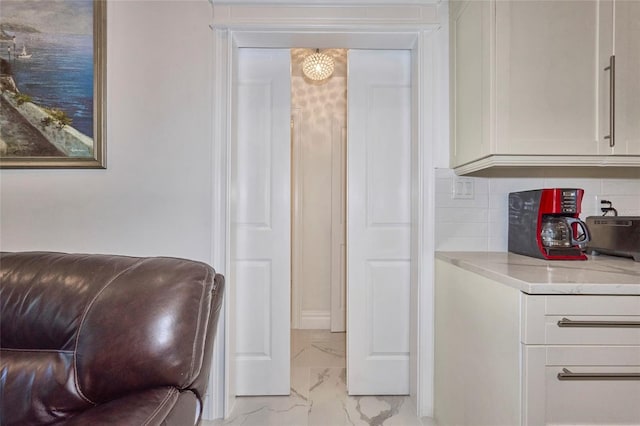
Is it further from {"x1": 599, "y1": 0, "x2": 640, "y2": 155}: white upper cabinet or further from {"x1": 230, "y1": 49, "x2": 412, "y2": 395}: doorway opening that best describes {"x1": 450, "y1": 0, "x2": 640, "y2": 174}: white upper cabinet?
→ {"x1": 230, "y1": 49, "x2": 412, "y2": 395}: doorway opening

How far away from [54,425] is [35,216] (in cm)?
148

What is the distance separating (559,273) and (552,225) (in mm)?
424

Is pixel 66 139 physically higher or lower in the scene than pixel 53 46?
lower

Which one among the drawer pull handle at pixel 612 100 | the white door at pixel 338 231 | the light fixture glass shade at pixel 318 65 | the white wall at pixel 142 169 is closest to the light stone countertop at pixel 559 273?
the drawer pull handle at pixel 612 100

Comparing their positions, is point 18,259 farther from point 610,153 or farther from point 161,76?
point 610,153

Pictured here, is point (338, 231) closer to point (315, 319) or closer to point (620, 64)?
point (315, 319)

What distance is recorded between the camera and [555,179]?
1819 mm

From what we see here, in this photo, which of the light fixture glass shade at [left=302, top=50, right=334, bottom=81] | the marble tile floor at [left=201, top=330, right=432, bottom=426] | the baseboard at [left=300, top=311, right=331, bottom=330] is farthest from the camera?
the baseboard at [left=300, top=311, right=331, bottom=330]

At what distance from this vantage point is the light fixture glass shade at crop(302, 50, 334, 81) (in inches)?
97.0

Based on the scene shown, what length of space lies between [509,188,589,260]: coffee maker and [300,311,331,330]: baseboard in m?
1.93

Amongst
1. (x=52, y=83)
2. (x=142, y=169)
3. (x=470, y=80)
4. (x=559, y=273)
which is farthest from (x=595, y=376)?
(x=52, y=83)

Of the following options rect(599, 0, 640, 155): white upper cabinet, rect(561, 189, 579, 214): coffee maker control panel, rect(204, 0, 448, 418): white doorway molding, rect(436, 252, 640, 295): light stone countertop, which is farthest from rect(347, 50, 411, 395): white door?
rect(599, 0, 640, 155): white upper cabinet

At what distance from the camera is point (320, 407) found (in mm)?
1907

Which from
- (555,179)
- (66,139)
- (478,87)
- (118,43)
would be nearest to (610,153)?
(555,179)
